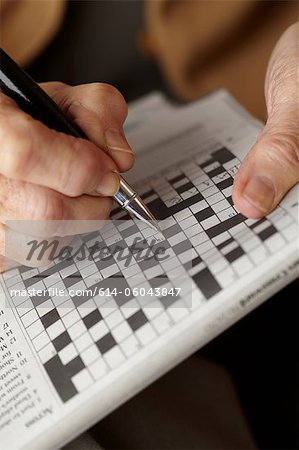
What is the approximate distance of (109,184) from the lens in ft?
1.78

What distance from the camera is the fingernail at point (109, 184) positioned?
0.54 metres

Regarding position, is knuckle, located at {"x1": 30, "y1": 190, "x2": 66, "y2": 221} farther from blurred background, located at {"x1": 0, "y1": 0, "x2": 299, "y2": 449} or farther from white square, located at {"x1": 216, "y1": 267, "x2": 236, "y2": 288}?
blurred background, located at {"x1": 0, "y1": 0, "x2": 299, "y2": 449}

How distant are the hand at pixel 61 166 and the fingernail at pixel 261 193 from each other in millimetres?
128

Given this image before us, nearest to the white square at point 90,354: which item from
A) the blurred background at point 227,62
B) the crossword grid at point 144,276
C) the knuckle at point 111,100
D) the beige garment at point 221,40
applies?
the crossword grid at point 144,276

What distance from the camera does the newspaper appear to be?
51 centimetres

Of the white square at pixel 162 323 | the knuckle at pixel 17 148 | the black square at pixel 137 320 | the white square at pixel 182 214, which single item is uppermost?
the knuckle at pixel 17 148

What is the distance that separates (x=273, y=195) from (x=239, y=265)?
0.27 ft

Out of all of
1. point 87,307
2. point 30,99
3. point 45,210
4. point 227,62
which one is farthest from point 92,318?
point 227,62

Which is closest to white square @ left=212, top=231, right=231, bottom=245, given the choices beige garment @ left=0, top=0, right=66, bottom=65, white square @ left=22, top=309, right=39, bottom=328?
white square @ left=22, top=309, right=39, bottom=328

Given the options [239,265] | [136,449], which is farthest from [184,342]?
[136,449]

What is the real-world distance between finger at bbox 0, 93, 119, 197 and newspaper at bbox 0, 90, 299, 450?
110 mm

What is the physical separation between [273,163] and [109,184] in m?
0.17

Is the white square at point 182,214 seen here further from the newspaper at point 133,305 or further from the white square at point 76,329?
the white square at point 76,329

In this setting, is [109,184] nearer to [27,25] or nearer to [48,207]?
[48,207]
